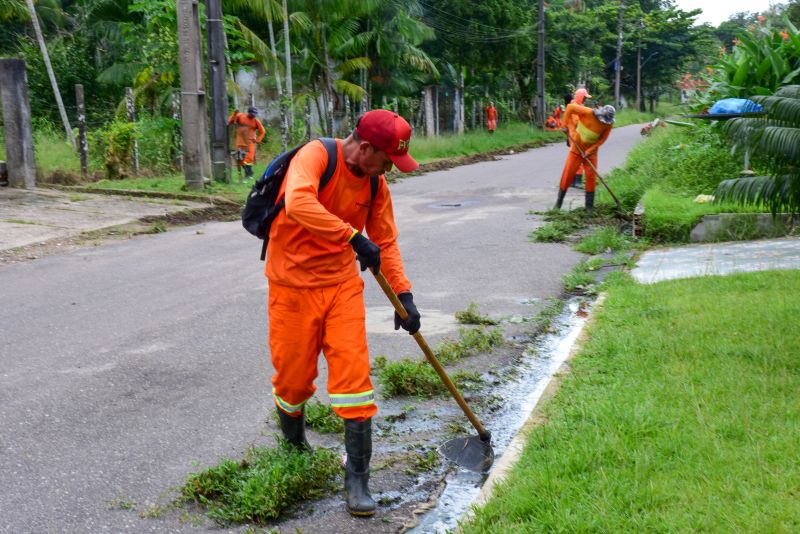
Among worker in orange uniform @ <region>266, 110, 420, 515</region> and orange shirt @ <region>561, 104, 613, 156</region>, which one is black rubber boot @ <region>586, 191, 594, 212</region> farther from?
worker in orange uniform @ <region>266, 110, 420, 515</region>

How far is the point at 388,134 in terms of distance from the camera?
382 centimetres

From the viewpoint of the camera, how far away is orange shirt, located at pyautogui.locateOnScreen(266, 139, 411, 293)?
3723mm

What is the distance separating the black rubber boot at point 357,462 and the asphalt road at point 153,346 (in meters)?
0.69

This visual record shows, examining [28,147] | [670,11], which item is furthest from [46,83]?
[670,11]

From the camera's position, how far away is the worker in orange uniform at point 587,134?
494 inches

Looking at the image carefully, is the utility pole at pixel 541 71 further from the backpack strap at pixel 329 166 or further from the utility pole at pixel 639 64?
the backpack strap at pixel 329 166

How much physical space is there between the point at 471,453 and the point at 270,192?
5.32ft

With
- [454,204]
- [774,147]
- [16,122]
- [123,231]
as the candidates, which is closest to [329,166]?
[774,147]

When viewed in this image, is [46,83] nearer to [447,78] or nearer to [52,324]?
[447,78]

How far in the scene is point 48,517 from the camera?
12.5ft

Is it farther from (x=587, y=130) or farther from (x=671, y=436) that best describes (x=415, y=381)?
(x=587, y=130)

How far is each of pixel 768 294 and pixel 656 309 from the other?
38.6 inches

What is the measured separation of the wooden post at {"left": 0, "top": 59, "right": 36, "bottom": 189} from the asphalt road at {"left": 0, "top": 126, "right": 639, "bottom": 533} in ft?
14.0

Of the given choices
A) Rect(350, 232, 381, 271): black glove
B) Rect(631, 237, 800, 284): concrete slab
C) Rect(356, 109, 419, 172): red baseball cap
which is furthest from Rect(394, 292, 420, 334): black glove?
Rect(631, 237, 800, 284): concrete slab
